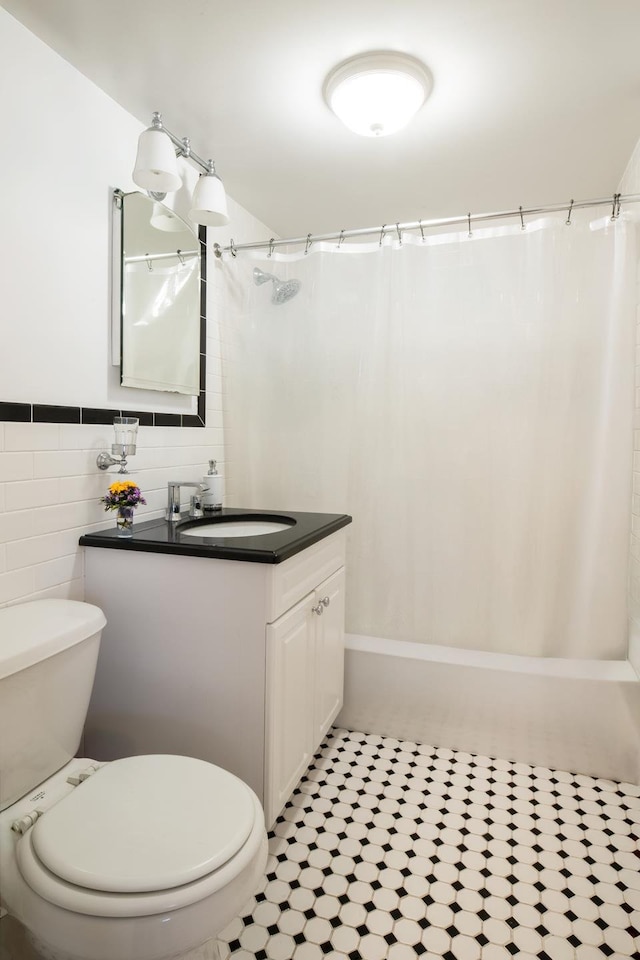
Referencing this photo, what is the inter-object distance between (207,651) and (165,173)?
1.41 metres

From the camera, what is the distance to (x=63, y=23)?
1.38 metres

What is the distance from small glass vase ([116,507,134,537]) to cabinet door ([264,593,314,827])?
0.54 metres

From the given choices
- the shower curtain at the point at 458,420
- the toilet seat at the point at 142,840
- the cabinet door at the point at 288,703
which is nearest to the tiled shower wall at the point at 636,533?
the shower curtain at the point at 458,420

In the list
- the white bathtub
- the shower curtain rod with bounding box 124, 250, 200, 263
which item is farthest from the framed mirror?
the white bathtub

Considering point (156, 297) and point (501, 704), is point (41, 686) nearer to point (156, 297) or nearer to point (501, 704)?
point (156, 297)

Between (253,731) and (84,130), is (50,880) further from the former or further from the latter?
(84,130)

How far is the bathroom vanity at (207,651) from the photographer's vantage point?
141cm

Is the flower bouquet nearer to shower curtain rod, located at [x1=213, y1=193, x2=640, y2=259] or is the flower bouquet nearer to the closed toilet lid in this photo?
the closed toilet lid

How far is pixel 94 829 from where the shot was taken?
3.14ft

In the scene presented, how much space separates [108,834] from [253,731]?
1.69 ft

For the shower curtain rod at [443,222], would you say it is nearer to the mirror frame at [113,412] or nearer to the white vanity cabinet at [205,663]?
the mirror frame at [113,412]

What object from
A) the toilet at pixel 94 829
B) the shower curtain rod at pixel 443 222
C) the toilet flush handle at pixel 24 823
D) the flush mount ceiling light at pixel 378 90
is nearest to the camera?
the toilet at pixel 94 829

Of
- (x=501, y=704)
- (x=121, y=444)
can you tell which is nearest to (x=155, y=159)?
(x=121, y=444)

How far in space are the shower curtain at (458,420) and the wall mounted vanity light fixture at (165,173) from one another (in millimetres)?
469
